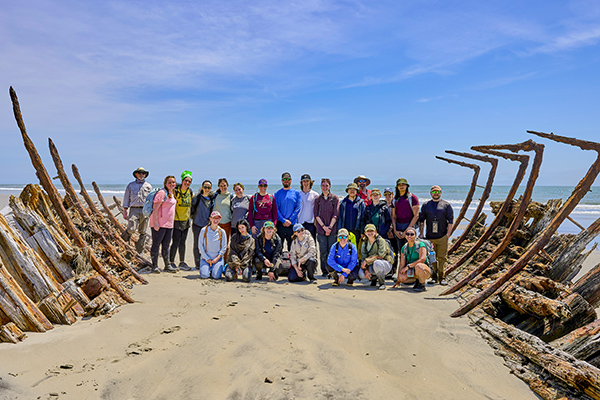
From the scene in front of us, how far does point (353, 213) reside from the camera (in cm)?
854

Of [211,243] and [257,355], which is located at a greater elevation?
[211,243]

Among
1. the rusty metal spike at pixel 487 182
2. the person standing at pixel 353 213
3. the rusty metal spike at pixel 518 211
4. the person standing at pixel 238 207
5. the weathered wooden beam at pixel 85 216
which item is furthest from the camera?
the rusty metal spike at pixel 487 182

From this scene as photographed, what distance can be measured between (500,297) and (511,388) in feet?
6.75

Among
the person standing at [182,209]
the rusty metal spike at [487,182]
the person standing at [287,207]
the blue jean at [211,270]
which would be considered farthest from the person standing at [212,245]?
the rusty metal spike at [487,182]

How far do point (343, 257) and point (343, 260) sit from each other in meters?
0.06

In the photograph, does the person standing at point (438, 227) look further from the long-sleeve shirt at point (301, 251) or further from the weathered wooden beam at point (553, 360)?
the weathered wooden beam at point (553, 360)

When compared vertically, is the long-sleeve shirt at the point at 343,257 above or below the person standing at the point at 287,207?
below

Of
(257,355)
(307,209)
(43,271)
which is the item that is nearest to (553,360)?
(257,355)

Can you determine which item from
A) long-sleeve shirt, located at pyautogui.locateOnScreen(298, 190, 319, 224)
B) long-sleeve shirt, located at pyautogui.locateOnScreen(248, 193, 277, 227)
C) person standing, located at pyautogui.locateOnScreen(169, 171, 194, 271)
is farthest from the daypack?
person standing, located at pyautogui.locateOnScreen(169, 171, 194, 271)

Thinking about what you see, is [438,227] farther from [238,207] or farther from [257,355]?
[257,355]

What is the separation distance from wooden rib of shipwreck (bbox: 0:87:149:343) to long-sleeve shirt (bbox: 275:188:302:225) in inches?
132

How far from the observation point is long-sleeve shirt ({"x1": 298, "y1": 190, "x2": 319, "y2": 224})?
8.78 meters

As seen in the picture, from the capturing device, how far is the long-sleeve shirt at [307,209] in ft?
28.8

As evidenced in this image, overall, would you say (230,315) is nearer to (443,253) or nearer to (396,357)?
(396,357)
